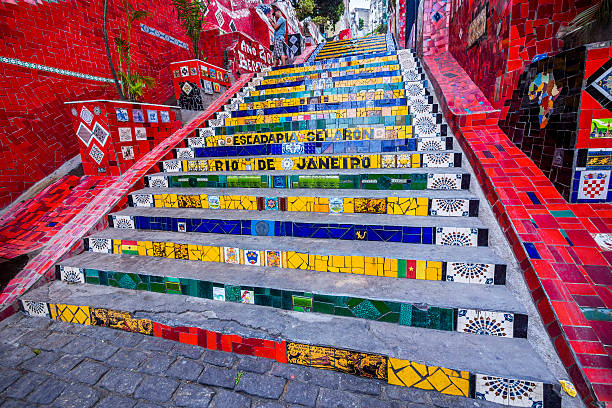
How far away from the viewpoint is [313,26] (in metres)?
16.5

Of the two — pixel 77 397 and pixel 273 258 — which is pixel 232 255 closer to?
pixel 273 258

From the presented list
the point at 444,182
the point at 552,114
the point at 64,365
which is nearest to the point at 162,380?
the point at 64,365

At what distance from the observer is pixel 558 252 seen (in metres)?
1.70

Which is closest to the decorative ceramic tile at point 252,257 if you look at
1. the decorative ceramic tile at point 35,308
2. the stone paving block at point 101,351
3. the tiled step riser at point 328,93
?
the stone paving block at point 101,351

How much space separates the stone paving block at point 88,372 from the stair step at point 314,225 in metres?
1.27

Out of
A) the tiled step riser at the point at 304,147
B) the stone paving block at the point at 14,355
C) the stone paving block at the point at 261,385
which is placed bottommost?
the stone paving block at the point at 14,355

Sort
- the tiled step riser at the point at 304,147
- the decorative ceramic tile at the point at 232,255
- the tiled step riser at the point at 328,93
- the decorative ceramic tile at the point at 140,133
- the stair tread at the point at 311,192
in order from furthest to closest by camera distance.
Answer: the tiled step riser at the point at 328,93 < the decorative ceramic tile at the point at 140,133 < the tiled step riser at the point at 304,147 < the stair tread at the point at 311,192 < the decorative ceramic tile at the point at 232,255

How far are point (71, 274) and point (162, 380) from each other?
162 centimetres

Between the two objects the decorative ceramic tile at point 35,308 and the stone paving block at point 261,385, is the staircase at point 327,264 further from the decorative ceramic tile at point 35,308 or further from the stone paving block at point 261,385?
the stone paving block at point 261,385

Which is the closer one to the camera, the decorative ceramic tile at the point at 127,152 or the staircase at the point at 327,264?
the staircase at the point at 327,264

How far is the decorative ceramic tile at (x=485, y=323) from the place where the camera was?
1.54m

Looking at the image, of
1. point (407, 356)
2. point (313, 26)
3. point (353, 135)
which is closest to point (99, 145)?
point (353, 135)

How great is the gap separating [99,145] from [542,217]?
4708 mm

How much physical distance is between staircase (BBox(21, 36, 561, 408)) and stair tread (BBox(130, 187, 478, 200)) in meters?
0.02
